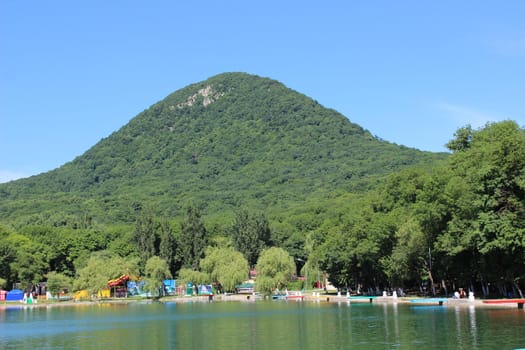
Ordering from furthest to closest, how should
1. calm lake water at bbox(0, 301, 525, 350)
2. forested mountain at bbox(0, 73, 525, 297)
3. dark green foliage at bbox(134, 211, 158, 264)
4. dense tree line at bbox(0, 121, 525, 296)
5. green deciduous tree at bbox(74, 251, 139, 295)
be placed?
1. dark green foliage at bbox(134, 211, 158, 264)
2. green deciduous tree at bbox(74, 251, 139, 295)
3. forested mountain at bbox(0, 73, 525, 297)
4. dense tree line at bbox(0, 121, 525, 296)
5. calm lake water at bbox(0, 301, 525, 350)

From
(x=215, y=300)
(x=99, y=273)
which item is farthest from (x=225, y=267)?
(x=99, y=273)

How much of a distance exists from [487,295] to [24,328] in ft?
124

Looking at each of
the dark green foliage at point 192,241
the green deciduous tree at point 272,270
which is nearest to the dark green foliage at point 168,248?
→ the dark green foliage at point 192,241

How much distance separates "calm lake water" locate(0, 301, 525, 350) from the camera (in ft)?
109

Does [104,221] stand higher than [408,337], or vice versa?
[104,221]

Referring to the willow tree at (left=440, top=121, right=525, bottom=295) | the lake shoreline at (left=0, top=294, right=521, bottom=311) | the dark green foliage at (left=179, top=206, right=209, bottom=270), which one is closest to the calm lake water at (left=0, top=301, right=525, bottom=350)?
the willow tree at (left=440, top=121, right=525, bottom=295)

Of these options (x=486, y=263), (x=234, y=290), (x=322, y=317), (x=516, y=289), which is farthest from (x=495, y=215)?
(x=234, y=290)

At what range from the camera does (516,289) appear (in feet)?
180

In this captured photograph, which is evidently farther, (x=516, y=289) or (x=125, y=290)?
(x=125, y=290)

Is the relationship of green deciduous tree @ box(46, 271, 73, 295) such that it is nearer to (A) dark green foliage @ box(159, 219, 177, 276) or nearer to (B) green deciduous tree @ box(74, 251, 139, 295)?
(B) green deciduous tree @ box(74, 251, 139, 295)

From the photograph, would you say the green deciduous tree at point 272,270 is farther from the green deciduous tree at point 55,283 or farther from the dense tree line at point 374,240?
the green deciduous tree at point 55,283

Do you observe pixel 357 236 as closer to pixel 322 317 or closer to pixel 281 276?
pixel 281 276

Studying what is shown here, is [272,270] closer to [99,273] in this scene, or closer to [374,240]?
[374,240]

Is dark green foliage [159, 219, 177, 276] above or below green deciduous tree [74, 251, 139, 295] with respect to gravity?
above
